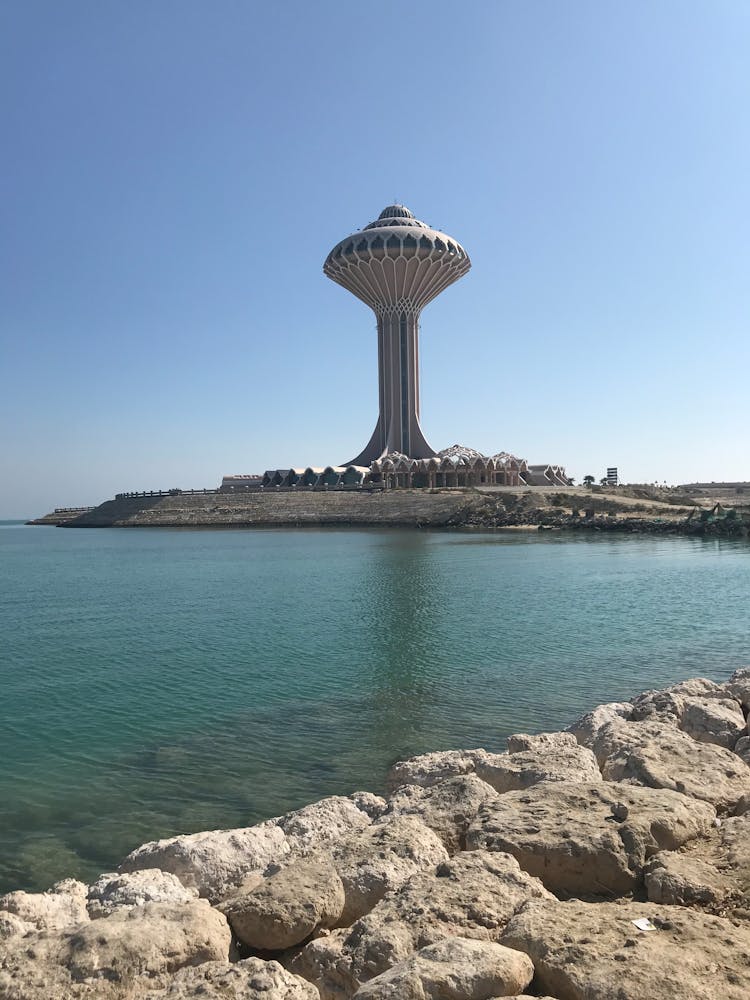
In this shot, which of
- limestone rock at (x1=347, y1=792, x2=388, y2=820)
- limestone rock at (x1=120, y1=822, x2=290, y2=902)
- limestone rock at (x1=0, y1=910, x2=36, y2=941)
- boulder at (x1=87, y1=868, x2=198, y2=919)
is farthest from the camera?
limestone rock at (x1=347, y1=792, x2=388, y2=820)

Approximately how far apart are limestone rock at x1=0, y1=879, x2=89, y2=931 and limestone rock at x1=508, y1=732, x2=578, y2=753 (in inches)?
221

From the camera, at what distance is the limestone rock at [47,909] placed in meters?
5.78

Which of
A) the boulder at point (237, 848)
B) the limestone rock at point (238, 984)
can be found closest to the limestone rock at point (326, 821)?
the boulder at point (237, 848)

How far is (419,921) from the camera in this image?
5078mm

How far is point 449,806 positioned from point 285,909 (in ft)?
8.18

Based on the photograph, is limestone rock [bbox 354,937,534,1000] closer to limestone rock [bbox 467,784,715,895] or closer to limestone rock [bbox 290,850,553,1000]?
limestone rock [bbox 290,850,553,1000]

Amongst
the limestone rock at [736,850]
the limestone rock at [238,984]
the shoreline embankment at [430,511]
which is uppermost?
the shoreline embankment at [430,511]

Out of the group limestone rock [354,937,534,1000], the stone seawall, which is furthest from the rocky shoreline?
the stone seawall

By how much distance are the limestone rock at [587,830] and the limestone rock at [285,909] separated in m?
1.46

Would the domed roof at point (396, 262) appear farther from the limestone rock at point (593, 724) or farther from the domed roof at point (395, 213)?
the limestone rock at point (593, 724)

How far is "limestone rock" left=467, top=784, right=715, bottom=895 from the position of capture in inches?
231

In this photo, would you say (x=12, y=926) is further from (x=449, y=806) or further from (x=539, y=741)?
(x=539, y=741)

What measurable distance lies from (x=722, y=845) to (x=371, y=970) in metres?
3.29

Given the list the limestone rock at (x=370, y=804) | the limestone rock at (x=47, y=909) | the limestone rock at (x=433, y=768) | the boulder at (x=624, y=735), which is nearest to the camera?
the limestone rock at (x=47, y=909)
